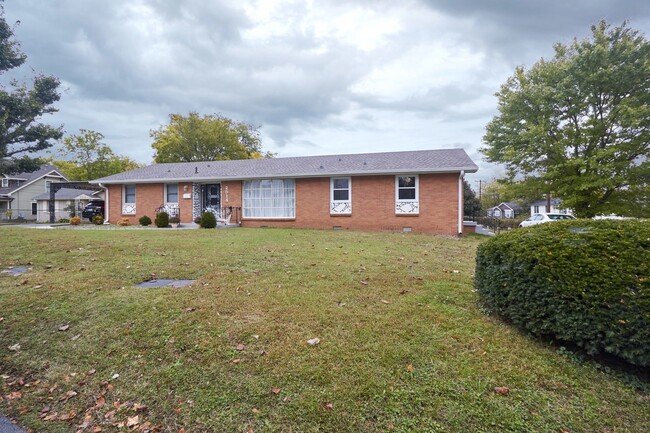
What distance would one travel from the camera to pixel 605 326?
271 centimetres

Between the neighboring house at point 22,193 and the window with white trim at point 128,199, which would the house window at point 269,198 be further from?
the neighboring house at point 22,193

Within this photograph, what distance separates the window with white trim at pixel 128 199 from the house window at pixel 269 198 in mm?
7622

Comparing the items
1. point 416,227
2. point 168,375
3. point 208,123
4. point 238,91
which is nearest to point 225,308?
point 168,375

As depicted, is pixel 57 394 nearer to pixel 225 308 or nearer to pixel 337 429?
pixel 225 308

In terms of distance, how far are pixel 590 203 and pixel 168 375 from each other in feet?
59.1

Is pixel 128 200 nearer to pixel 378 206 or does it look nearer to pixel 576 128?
pixel 378 206

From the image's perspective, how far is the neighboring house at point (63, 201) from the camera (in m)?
35.3

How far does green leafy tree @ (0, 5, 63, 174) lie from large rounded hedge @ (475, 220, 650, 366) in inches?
491

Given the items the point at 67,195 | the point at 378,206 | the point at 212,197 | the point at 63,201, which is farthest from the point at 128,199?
the point at 67,195

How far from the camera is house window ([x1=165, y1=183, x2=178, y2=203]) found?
62.8ft

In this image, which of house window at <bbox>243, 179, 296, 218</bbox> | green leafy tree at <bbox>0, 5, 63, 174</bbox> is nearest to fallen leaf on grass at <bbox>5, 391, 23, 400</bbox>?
green leafy tree at <bbox>0, 5, 63, 174</bbox>

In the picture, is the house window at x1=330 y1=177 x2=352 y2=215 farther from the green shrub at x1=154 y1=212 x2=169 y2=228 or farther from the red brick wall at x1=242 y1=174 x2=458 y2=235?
the green shrub at x1=154 y1=212 x2=169 y2=228

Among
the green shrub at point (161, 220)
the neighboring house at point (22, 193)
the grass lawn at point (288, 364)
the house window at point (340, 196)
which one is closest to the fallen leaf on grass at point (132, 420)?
the grass lawn at point (288, 364)

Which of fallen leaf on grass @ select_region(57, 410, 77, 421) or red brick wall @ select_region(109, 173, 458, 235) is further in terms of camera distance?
red brick wall @ select_region(109, 173, 458, 235)
